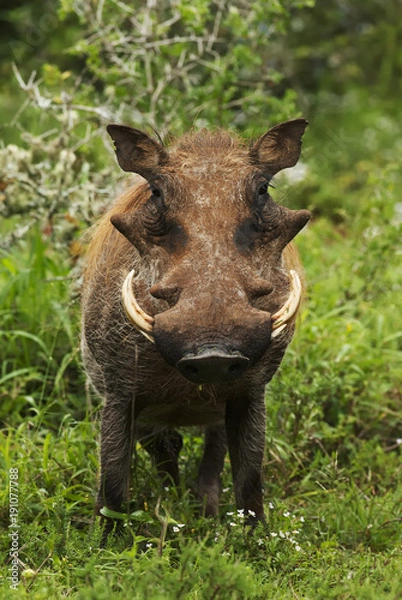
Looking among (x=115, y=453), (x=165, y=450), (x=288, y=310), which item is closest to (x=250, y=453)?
(x=115, y=453)

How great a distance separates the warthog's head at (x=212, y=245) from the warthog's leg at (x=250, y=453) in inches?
23.2

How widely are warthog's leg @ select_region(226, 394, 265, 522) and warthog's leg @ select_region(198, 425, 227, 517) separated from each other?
1.36 feet

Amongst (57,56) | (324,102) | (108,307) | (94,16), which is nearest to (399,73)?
(324,102)

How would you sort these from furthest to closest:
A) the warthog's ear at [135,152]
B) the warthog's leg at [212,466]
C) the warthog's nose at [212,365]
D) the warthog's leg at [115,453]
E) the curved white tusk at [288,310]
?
the warthog's leg at [212,466], the warthog's leg at [115,453], the warthog's ear at [135,152], the curved white tusk at [288,310], the warthog's nose at [212,365]

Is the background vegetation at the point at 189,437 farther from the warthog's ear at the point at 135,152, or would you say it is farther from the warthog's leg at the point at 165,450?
the warthog's ear at the point at 135,152

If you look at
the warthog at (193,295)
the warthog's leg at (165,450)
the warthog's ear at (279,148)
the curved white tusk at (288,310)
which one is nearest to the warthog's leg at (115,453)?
the warthog at (193,295)

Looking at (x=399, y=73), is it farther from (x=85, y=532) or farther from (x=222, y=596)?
(x=222, y=596)

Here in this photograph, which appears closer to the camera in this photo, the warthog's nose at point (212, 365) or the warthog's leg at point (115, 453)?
the warthog's nose at point (212, 365)

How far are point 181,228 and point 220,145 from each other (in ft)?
1.65

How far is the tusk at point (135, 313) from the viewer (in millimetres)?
3285

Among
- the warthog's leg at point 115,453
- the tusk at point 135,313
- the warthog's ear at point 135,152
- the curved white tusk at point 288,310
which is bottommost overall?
the warthog's leg at point 115,453

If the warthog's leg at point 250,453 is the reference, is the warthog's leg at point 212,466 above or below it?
below

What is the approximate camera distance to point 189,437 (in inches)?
193

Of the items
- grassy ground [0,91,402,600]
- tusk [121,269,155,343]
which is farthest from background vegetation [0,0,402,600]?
tusk [121,269,155,343]
